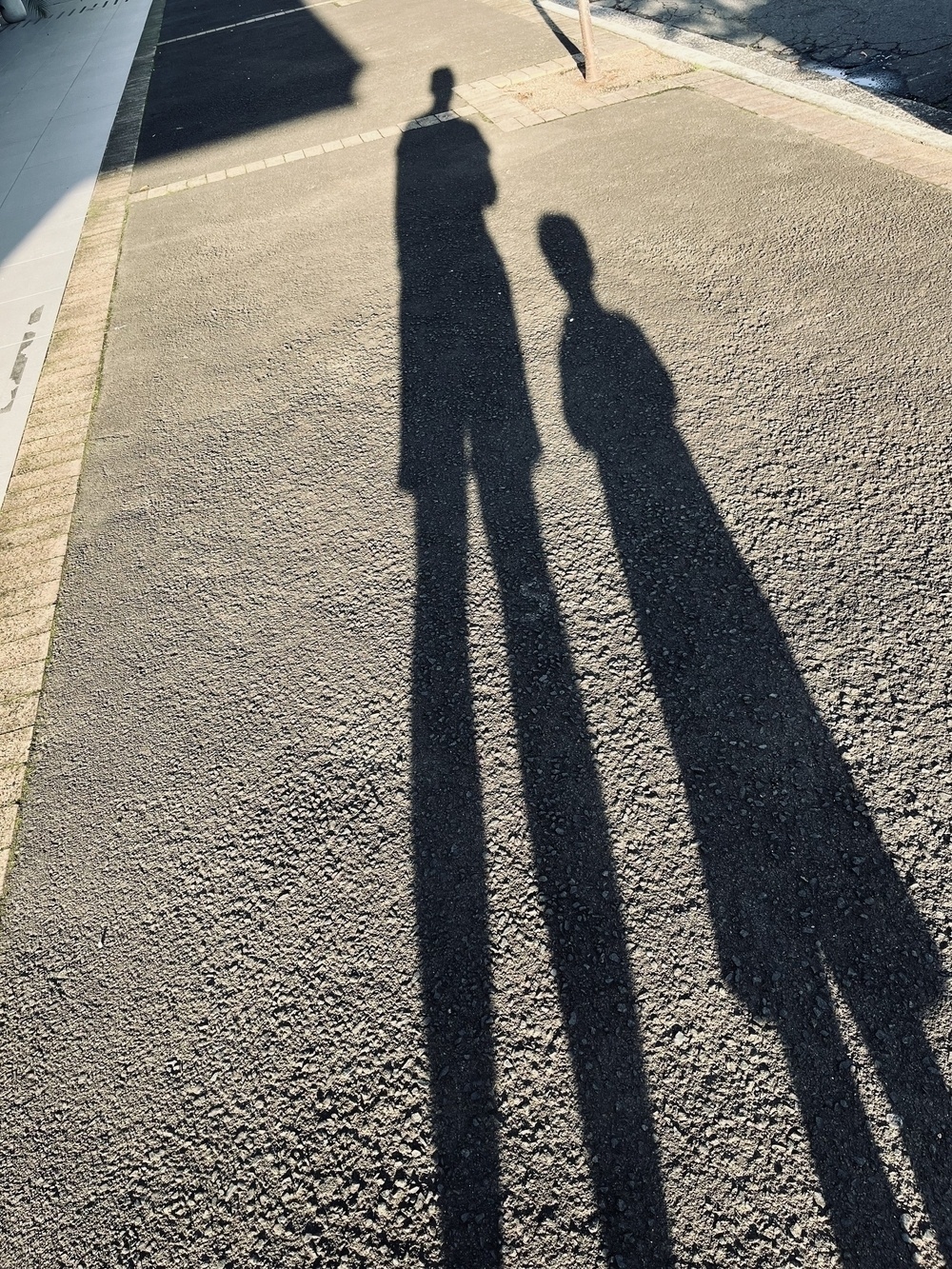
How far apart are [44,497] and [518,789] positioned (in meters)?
3.30

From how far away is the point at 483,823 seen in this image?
2566 mm

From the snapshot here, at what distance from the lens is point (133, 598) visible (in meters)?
3.71

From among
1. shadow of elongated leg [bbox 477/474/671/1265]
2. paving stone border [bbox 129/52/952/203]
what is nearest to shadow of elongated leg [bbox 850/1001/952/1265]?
shadow of elongated leg [bbox 477/474/671/1265]

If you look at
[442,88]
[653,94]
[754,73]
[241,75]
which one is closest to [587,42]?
[653,94]

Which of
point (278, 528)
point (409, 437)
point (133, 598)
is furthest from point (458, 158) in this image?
point (133, 598)

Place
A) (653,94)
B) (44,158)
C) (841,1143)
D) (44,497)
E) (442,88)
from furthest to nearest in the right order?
(44,158) < (442,88) < (653,94) < (44,497) < (841,1143)

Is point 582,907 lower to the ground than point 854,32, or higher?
lower

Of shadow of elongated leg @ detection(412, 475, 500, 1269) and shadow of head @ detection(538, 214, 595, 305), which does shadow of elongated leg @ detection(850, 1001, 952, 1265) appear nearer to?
shadow of elongated leg @ detection(412, 475, 500, 1269)

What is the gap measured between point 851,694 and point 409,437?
98.4 inches

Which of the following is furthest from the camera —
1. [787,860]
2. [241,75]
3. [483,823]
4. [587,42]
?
[241,75]

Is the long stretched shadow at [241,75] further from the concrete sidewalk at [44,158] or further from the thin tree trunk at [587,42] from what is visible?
the thin tree trunk at [587,42]

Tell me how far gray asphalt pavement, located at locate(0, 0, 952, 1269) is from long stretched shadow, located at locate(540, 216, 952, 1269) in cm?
1

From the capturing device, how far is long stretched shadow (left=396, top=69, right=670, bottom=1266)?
191 cm

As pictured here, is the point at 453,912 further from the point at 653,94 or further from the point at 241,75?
the point at 241,75
